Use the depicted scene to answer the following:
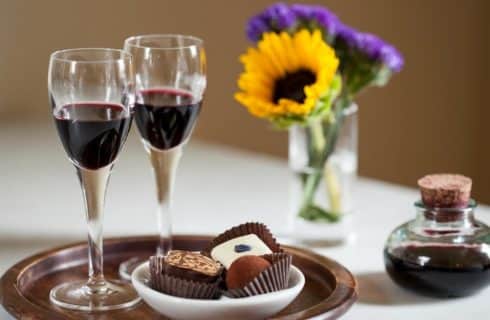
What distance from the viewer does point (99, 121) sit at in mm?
1233

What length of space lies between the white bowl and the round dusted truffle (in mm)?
20

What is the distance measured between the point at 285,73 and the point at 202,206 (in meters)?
0.37

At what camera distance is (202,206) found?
1.86m

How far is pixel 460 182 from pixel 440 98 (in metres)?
2.10

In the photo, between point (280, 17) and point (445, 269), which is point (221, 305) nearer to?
point (445, 269)

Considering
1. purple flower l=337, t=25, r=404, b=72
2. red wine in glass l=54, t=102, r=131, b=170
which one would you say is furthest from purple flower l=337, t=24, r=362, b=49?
red wine in glass l=54, t=102, r=131, b=170

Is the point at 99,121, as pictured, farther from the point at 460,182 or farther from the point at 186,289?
the point at 460,182

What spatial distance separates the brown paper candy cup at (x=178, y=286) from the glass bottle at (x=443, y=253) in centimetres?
30

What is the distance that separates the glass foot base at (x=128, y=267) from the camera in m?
1.43

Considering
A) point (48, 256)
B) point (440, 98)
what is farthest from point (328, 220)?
point (440, 98)

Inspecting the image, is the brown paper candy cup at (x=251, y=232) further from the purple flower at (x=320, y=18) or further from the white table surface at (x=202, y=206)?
the purple flower at (x=320, y=18)

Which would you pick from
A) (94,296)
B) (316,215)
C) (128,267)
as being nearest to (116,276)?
(128,267)

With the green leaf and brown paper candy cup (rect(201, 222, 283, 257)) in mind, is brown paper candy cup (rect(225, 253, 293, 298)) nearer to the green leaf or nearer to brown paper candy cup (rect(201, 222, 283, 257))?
brown paper candy cup (rect(201, 222, 283, 257))

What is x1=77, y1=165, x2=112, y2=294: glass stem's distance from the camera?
128 cm
